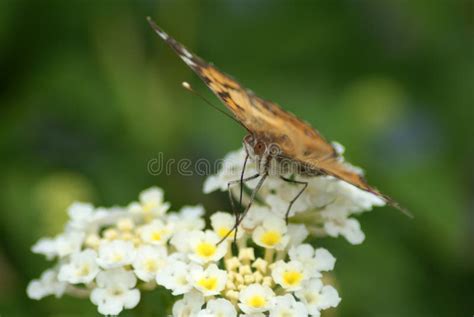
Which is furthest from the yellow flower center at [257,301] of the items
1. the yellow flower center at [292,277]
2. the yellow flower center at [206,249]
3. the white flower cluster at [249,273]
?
the yellow flower center at [206,249]

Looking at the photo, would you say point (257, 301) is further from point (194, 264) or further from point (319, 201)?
point (319, 201)

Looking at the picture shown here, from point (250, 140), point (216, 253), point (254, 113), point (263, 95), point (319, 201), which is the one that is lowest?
point (216, 253)

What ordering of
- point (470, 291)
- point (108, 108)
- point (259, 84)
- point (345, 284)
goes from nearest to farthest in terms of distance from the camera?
point (345, 284) < point (470, 291) < point (108, 108) < point (259, 84)

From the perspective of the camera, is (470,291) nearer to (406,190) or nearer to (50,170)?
(406,190)

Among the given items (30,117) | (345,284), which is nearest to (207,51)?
(30,117)

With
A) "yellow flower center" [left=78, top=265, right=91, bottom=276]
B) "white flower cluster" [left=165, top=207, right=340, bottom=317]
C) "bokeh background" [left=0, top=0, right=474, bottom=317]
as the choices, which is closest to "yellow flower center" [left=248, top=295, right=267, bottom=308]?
"white flower cluster" [left=165, top=207, right=340, bottom=317]

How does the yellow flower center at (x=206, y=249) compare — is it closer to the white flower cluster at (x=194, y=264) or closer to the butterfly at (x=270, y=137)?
the white flower cluster at (x=194, y=264)

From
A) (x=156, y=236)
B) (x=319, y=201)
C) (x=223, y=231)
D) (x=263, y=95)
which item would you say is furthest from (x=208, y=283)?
(x=263, y=95)
